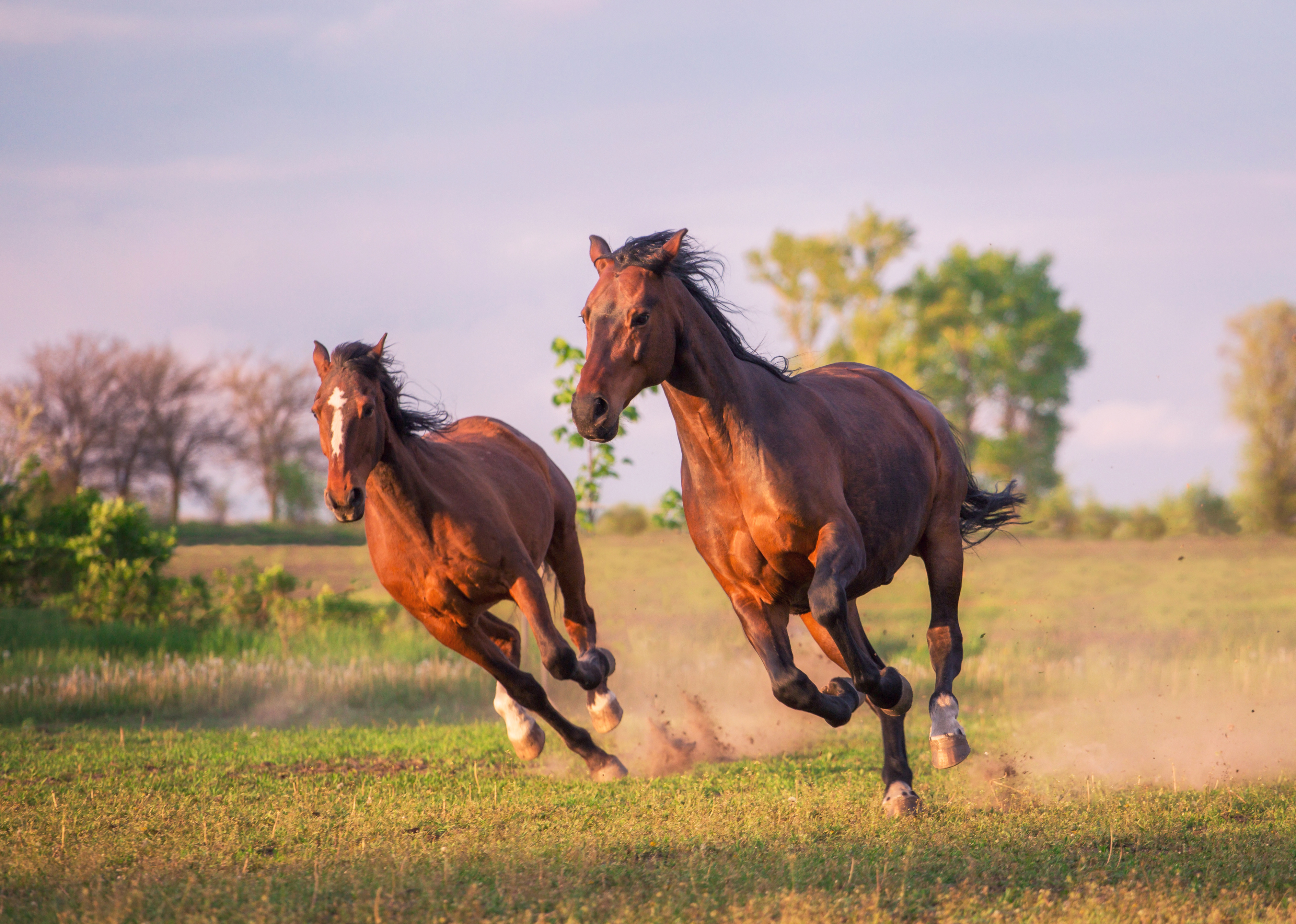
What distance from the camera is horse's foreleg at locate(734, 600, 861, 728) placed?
5.86 m

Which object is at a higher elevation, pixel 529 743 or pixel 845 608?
pixel 845 608

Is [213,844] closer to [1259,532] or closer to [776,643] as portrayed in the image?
[776,643]

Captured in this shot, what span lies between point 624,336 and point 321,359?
3079 mm

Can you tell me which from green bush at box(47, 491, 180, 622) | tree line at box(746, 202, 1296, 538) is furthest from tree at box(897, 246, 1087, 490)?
green bush at box(47, 491, 180, 622)

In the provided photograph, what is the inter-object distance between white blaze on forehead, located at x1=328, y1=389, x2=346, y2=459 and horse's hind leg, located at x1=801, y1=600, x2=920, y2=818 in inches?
117

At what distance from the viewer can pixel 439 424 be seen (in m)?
8.29

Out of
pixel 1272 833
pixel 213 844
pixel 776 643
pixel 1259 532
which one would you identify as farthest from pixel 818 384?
pixel 1259 532

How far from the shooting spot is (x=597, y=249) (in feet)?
20.0

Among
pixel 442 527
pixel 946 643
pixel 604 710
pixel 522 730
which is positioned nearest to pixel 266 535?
pixel 522 730

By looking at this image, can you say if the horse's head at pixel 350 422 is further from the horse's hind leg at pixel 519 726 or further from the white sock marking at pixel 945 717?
the white sock marking at pixel 945 717

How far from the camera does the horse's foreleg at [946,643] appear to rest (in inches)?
250

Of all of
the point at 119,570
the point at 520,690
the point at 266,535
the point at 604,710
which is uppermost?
the point at 266,535

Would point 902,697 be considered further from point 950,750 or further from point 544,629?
point 544,629

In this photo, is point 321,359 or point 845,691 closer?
point 845,691
